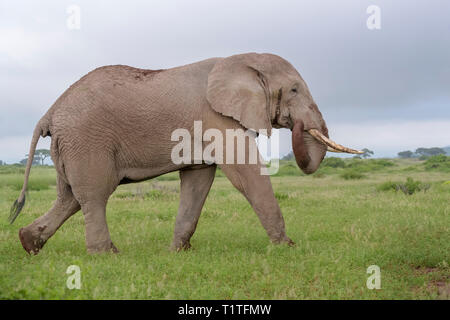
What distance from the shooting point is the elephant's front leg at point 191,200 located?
25.6 feet

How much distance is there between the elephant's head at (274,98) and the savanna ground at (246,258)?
1602mm

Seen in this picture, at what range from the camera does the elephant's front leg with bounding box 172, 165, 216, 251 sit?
779cm

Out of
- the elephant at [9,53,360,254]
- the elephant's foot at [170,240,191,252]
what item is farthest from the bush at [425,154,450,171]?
the elephant's foot at [170,240,191,252]

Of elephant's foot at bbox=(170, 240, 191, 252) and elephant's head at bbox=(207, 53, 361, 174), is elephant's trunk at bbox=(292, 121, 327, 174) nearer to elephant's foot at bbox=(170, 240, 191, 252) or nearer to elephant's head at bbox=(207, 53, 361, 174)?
elephant's head at bbox=(207, 53, 361, 174)

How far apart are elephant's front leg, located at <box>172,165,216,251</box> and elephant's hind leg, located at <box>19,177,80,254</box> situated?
179 centimetres

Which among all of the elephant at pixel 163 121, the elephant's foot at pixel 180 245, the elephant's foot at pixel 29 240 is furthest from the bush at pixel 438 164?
the elephant's foot at pixel 29 240

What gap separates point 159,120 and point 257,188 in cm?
182

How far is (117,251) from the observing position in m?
7.41

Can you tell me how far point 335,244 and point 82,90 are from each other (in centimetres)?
474

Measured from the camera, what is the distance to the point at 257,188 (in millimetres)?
7012

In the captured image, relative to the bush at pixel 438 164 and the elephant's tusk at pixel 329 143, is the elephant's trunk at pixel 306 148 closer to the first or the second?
the elephant's tusk at pixel 329 143

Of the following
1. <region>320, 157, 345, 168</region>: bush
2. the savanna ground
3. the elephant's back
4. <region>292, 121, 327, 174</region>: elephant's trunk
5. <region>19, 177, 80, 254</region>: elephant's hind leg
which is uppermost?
<region>320, 157, 345, 168</region>: bush

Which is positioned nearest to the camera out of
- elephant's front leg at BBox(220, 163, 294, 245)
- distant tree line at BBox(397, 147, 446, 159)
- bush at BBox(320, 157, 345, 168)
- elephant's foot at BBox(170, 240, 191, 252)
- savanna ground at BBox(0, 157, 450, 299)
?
savanna ground at BBox(0, 157, 450, 299)
